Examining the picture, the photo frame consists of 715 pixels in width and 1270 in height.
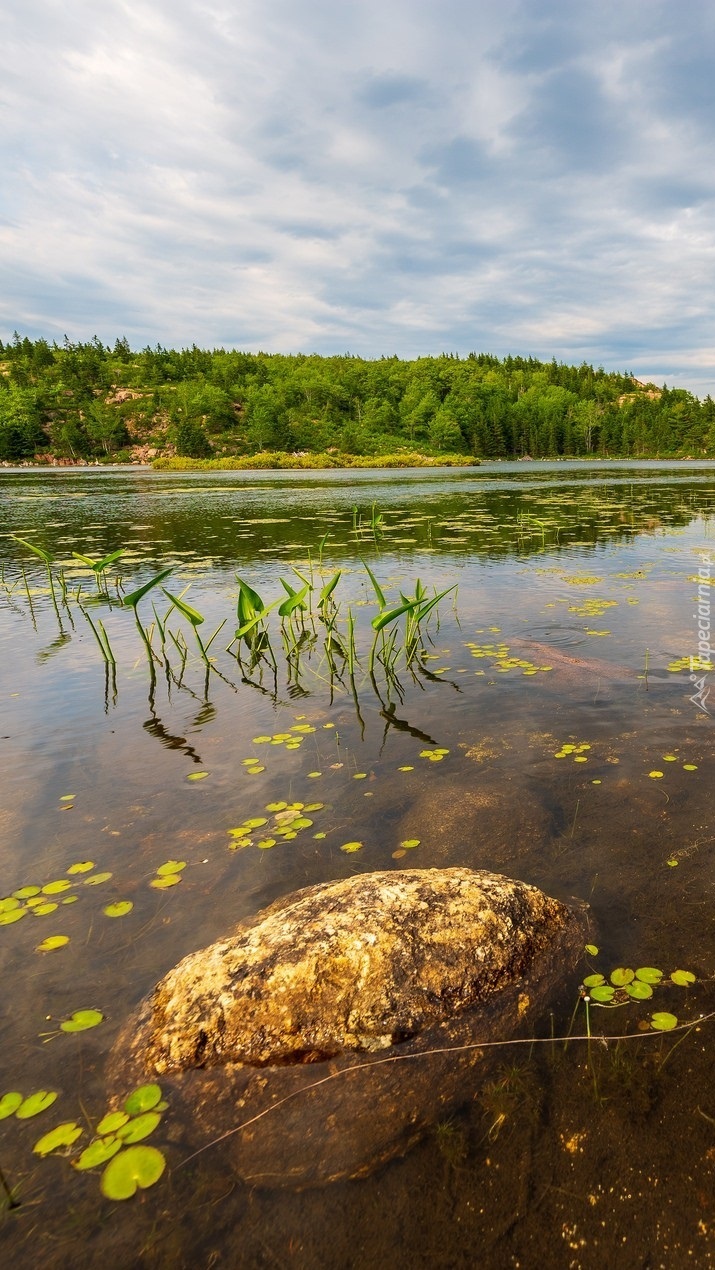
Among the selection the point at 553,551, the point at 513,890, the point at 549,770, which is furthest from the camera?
the point at 553,551

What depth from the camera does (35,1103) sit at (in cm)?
235

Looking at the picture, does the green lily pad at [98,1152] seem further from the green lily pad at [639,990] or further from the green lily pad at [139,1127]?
the green lily pad at [639,990]

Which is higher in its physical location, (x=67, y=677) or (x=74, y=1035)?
(x=67, y=677)

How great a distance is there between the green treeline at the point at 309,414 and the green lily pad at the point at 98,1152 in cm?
13135

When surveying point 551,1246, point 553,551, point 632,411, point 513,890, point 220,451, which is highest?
point 632,411

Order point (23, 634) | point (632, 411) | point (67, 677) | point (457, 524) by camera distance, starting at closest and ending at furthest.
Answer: point (67, 677)
point (23, 634)
point (457, 524)
point (632, 411)

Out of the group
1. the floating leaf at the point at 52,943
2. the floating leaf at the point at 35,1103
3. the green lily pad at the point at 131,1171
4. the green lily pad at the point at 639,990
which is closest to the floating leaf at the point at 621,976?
the green lily pad at the point at 639,990

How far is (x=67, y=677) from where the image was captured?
7.54 m

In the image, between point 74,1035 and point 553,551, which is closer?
point 74,1035

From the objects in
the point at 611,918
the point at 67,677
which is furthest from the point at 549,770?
the point at 67,677

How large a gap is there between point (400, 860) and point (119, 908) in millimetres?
1780

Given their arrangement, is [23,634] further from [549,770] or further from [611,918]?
[611,918]

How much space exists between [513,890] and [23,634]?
9223mm

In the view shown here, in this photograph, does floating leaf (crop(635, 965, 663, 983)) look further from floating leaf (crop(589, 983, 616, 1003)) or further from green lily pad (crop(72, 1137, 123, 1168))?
green lily pad (crop(72, 1137, 123, 1168))
